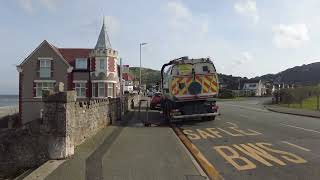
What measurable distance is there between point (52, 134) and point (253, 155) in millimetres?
5268

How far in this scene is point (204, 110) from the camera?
24609 millimetres

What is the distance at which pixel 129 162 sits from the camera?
37.8 feet

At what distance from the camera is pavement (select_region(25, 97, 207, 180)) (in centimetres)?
973

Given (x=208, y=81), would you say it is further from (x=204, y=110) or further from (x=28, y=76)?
(x=28, y=76)


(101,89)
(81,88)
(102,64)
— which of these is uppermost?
(102,64)

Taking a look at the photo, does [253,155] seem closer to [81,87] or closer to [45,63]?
[81,87]

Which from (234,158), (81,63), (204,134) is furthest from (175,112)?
(81,63)

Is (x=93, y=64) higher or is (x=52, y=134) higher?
(x=93, y=64)

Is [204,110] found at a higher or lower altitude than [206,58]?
lower

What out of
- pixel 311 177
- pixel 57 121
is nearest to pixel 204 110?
pixel 57 121

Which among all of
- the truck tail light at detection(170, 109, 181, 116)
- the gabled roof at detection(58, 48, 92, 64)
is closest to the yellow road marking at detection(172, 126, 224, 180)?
the truck tail light at detection(170, 109, 181, 116)

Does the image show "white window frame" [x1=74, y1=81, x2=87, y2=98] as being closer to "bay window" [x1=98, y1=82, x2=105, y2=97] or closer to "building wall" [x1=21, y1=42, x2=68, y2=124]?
"building wall" [x1=21, y1=42, x2=68, y2=124]

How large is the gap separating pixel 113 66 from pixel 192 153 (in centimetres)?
4840

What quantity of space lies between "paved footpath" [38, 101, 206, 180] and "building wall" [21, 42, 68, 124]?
43504mm
